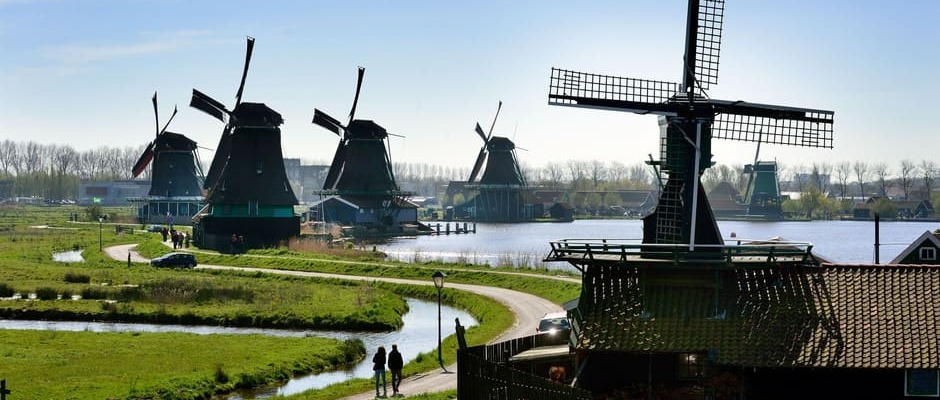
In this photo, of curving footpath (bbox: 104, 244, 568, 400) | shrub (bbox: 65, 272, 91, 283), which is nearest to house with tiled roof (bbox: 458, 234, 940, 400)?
curving footpath (bbox: 104, 244, 568, 400)

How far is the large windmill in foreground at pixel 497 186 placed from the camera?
148 meters

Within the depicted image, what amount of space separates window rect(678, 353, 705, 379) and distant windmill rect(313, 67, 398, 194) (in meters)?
80.3

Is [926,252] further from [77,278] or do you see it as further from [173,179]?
[173,179]

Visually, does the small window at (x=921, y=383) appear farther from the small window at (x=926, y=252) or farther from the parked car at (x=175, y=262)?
the parked car at (x=175, y=262)

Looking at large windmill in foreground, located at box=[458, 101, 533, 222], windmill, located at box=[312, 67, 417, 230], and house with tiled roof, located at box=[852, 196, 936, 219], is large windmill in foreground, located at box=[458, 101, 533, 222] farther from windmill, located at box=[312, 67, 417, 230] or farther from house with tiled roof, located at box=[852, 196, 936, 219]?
house with tiled roof, located at box=[852, 196, 936, 219]

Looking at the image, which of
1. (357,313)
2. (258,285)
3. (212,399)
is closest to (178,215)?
(258,285)

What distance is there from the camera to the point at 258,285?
54219 mm

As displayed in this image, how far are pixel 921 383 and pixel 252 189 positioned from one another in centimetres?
6293

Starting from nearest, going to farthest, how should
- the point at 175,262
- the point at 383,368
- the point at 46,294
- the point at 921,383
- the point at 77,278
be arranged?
1. the point at 921,383
2. the point at 383,368
3. the point at 46,294
4. the point at 77,278
5. the point at 175,262

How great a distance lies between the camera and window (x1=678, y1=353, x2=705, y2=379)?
73.9 feet

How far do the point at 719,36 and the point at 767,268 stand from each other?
8.43 meters

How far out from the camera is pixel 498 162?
150 m

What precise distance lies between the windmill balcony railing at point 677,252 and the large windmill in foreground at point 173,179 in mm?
93728

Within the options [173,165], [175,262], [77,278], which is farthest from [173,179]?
[77,278]
